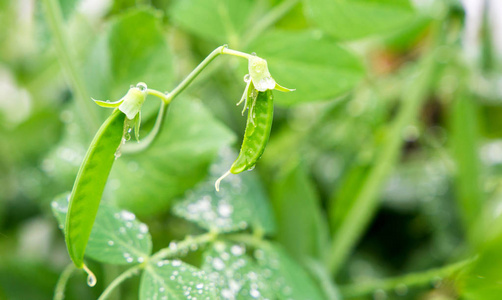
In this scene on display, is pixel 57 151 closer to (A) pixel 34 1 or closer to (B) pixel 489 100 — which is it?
(A) pixel 34 1

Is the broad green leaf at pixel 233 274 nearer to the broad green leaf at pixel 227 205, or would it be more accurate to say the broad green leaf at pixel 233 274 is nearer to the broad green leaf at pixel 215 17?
the broad green leaf at pixel 227 205

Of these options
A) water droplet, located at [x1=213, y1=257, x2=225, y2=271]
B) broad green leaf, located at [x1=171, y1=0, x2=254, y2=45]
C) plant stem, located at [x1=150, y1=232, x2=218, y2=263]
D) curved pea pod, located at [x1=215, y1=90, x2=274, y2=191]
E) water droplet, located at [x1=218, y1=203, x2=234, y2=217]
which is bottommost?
water droplet, located at [x1=213, y1=257, x2=225, y2=271]

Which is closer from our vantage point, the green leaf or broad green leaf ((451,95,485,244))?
the green leaf

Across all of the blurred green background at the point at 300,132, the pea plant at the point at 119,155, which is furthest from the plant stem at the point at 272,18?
the pea plant at the point at 119,155

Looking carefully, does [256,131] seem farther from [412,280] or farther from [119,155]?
[412,280]

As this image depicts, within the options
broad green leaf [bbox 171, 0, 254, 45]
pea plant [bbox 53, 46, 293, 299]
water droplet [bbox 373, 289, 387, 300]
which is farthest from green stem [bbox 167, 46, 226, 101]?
water droplet [bbox 373, 289, 387, 300]

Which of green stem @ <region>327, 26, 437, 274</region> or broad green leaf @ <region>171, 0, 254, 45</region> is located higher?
broad green leaf @ <region>171, 0, 254, 45</region>

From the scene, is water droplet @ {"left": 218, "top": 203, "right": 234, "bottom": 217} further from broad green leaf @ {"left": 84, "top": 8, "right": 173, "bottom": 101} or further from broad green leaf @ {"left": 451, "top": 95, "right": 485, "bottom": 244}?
broad green leaf @ {"left": 451, "top": 95, "right": 485, "bottom": 244}
